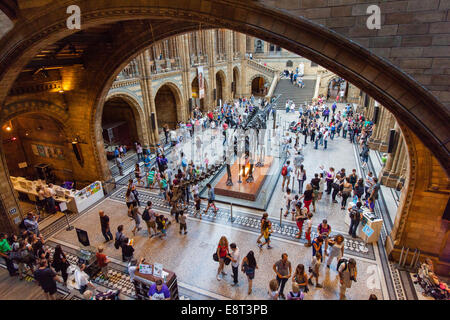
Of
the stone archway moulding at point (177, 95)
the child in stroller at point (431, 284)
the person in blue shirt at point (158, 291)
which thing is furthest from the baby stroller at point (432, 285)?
the stone archway moulding at point (177, 95)

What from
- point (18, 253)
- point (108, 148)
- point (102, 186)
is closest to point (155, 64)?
point (108, 148)

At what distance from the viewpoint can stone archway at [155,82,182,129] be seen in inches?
790

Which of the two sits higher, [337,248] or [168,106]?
[168,106]

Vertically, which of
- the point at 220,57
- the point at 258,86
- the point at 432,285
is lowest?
the point at 432,285

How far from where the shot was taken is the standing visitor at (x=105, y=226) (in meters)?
7.99

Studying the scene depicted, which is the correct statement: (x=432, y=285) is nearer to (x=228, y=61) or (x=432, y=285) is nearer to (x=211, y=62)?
(x=211, y=62)

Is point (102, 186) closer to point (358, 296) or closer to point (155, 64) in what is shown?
point (155, 64)

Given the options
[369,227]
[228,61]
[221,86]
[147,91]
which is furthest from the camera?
[221,86]

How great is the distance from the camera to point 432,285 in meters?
6.14

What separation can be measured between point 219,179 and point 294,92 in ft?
66.7

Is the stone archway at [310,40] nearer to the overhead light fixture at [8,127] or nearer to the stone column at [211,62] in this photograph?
the overhead light fixture at [8,127]

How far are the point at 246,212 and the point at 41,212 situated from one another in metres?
8.13

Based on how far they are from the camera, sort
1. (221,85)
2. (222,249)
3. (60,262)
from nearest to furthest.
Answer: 1. (222,249)
2. (60,262)
3. (221,85)

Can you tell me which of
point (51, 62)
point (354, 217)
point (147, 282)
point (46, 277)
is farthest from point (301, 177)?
point (51, 62)
